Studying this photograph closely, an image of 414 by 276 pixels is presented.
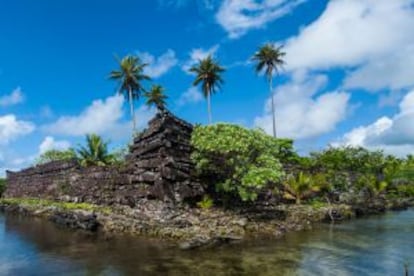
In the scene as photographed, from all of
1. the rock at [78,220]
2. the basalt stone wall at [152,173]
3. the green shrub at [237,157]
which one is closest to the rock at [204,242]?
the green shrub at [237,157]

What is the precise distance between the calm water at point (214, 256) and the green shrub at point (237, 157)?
3.72 meters

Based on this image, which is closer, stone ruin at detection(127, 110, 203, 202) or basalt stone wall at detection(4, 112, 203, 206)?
stone ruin at detection(127, 110, 203, 202)

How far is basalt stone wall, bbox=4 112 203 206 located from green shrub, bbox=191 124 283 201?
1.01 meters

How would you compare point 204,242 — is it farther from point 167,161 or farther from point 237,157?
point 167,161

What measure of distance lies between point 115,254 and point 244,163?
10693 millimetres

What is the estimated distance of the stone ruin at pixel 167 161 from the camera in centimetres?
2680

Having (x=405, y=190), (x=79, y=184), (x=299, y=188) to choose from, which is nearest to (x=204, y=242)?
(x=299, y=188)

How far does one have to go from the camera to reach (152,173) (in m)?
Answer: 27.5

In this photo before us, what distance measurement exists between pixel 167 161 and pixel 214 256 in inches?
399

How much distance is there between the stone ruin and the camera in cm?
2680

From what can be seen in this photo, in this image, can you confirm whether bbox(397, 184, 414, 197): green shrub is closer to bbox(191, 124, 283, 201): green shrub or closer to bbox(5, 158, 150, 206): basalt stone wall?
bbox(191, 124, 283, 201): green shrub

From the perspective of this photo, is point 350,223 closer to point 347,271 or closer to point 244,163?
point 244,163

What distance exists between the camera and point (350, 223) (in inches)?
1164

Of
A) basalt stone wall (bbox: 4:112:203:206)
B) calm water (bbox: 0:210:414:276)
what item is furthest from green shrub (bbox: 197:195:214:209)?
calm water (bbox: 0:210:414:276)
